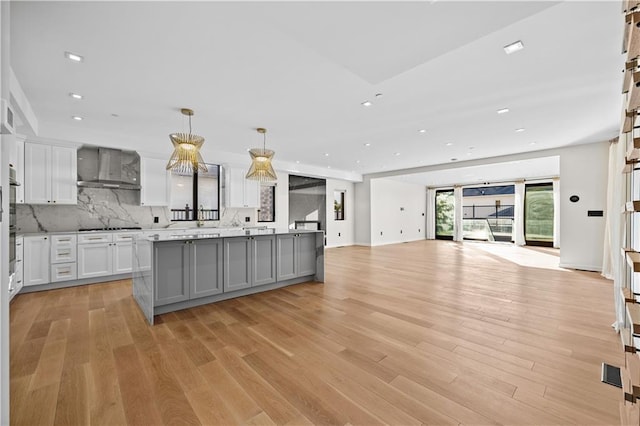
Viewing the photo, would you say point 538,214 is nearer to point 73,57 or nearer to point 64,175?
point 73,57

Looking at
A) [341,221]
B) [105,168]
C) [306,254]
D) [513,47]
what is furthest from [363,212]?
[513,47]


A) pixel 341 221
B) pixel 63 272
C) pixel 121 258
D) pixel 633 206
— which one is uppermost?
pixel 633 206

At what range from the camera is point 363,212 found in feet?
33.5

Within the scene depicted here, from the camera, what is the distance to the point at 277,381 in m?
1.93

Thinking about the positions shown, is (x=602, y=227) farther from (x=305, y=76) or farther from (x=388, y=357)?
(x=305, y=76)

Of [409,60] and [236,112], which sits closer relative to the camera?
[409,60]

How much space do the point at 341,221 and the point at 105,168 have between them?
7019 mm

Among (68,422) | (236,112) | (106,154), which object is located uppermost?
(236,112)

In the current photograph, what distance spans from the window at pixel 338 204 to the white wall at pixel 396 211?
3.64 ft

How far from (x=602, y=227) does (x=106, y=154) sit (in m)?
9.74

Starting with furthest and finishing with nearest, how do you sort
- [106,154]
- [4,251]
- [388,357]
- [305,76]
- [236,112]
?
1. [106,154]
2. [236,112]
3. [305,76]
4. [388,357]
5. [4,251]

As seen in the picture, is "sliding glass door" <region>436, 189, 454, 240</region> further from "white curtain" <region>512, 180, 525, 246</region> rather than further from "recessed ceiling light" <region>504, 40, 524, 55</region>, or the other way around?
"recessed ceiling light" <region>504, 40, 524, 55</region>

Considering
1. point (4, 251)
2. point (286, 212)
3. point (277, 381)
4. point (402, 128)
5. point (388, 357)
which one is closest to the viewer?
point (4, 251)

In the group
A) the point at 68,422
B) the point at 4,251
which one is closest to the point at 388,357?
the point at 68,422
